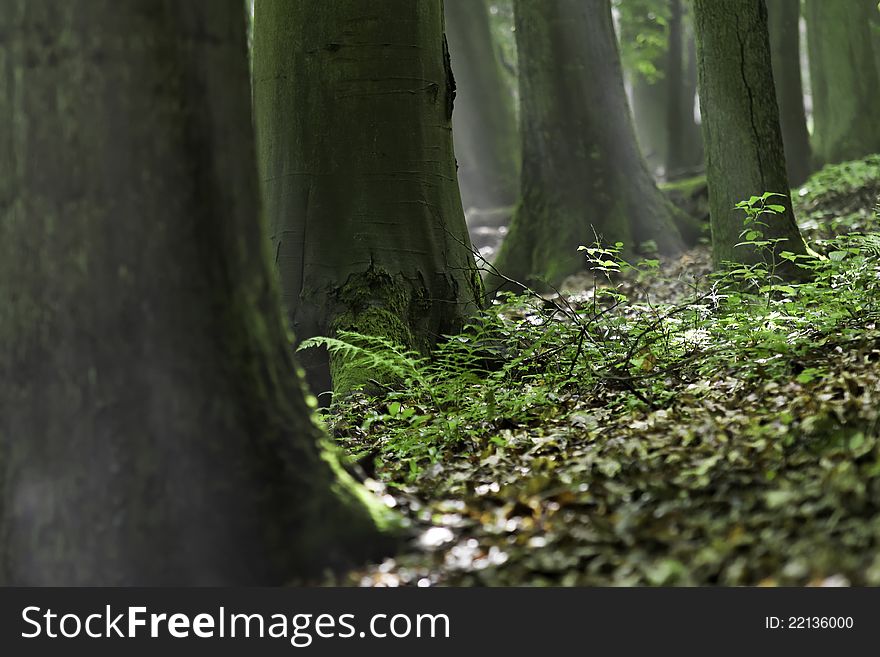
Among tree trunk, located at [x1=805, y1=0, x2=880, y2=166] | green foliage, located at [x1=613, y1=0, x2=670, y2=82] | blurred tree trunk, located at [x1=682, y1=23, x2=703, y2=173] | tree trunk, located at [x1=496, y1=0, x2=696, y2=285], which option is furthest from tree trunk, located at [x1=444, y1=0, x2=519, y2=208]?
tree trunk, located at [x1=496, y1=0, x2=696, y2=285]

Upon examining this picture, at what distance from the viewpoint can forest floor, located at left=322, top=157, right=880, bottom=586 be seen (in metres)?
3.03

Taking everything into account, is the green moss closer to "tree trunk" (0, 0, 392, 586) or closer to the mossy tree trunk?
"tree trunk" (0, 0, 392, 586)

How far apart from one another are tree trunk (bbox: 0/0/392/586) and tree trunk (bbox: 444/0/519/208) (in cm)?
1602

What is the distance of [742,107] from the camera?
7.93m

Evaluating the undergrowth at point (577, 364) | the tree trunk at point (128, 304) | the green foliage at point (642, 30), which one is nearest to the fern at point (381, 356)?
the undergrowth at point (577, 364)

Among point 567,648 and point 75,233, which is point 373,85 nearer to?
point 75,233

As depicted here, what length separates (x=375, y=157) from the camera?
21.1ft

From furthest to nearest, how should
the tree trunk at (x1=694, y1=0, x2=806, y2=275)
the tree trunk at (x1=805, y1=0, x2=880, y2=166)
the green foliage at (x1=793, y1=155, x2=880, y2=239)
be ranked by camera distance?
the tree trunk at (x1=805, y1=0, x2=880, y2=166) → the green foliage at (x1=793, y1=155, x2=880, y2=239) → the tree trunk at (x1=694, y1=0, x2=806, y2=275)

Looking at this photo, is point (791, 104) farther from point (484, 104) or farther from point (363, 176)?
point (363, 176)

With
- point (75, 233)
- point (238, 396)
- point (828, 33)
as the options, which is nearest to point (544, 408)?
point (238, 396)

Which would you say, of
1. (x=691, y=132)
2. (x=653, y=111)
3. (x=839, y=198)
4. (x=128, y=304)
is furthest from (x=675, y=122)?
(x=128, y=304)

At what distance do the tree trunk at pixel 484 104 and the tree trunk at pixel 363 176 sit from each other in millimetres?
12423

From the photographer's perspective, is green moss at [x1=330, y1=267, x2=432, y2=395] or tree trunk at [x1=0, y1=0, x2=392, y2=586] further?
green moss at [x1=330, y1=267, x2=432, y2=395]

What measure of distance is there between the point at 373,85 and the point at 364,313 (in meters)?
1.58
